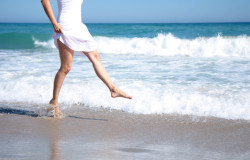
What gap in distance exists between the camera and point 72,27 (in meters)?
3.33

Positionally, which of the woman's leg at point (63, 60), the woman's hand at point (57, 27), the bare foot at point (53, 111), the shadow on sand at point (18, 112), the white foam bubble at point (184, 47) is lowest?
the white foam bubble at point (184, 47)

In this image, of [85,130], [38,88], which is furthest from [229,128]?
[38,88]

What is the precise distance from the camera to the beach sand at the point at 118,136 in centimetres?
243

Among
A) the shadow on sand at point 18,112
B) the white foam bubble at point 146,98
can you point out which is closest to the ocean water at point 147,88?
the white foam bubble at point 146,98

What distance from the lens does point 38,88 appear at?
497 cm

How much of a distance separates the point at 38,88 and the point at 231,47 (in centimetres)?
765

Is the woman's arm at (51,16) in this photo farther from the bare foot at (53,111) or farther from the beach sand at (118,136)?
the beach sand at (118,136)

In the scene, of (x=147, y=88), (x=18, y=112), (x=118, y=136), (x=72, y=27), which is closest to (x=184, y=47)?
(x=147, y=88)

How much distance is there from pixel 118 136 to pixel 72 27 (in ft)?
4.16

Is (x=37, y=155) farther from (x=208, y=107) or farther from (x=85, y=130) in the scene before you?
(x=208, y=107)

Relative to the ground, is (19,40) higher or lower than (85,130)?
lower

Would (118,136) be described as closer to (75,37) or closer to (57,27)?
(75,37)

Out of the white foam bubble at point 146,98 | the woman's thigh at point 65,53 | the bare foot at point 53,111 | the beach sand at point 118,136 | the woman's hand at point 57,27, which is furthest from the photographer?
the white foam bubble at point 146,98

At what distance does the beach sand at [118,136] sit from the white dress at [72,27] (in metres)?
0.86
